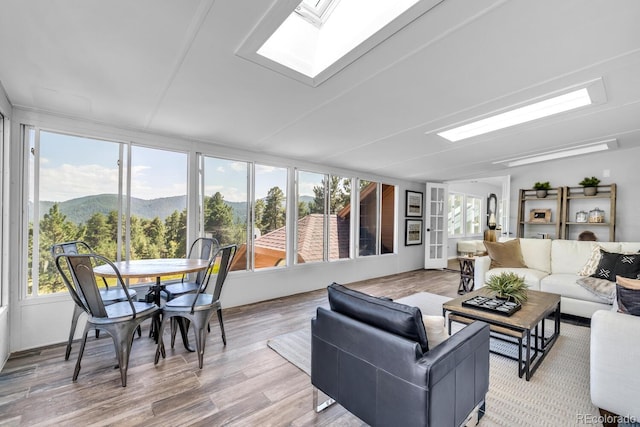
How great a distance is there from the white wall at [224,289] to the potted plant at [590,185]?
10.1 feet

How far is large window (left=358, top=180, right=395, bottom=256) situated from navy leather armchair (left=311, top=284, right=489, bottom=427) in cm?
408

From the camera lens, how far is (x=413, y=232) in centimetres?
682

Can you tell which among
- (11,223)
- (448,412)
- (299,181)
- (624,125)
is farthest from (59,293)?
(624,125)

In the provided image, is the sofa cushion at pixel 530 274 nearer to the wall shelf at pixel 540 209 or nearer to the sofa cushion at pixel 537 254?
the sofa cushion at pixel 537 254

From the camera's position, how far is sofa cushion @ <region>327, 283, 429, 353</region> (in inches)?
52.7

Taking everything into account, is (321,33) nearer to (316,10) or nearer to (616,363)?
(316,10)

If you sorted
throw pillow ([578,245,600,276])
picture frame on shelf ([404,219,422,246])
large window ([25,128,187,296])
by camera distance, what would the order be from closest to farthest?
large window ([25,128,187,296])
throw pillow ([578,245,600,276])
picture frame on shelf ([404,219,422,246])

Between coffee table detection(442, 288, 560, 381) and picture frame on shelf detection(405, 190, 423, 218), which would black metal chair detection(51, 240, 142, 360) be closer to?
coffee table detection(442, 288, 560, 381)

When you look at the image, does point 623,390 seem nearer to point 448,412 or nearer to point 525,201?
point 448,412

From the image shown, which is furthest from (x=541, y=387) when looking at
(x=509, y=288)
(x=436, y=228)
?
(x=436, y=228)

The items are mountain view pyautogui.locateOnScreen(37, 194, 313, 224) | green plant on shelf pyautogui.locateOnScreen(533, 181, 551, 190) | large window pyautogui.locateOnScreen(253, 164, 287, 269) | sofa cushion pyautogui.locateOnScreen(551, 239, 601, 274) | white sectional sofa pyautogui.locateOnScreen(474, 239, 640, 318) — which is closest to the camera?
mountain view pyautogui.locateOnScreen(37, 194, 313, 224)

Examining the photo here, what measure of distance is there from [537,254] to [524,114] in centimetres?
239

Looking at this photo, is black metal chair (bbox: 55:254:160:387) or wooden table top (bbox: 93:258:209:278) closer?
black metal chair (bbox: 55:254:160:387)

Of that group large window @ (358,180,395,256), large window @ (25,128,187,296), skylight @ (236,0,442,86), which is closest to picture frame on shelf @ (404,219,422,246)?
large window @ (358,180,395,256)
